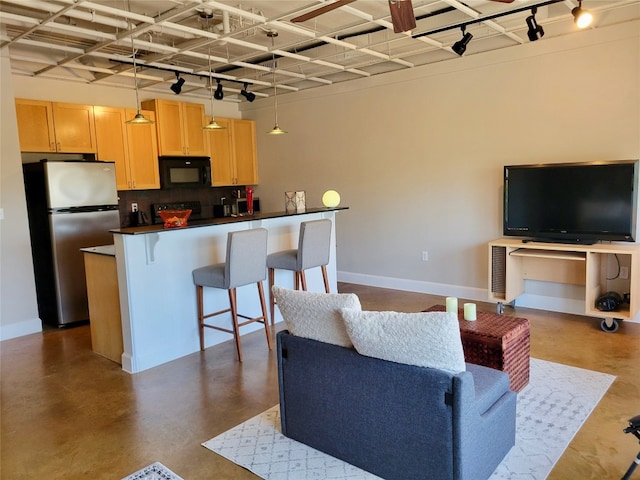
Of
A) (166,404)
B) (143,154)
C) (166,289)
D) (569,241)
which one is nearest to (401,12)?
(166,289)

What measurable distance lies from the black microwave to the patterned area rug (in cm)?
419

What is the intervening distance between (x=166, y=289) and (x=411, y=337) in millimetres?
2479

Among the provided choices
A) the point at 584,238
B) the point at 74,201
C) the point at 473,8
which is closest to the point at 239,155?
the point at 74,201

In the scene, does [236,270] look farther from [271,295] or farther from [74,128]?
[74,128]

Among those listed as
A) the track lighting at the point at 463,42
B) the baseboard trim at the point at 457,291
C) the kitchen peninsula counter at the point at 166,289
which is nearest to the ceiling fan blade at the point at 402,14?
the track lighting at the point at 463,42

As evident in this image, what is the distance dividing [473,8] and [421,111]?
53.8 inches

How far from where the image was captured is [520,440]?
2492 mm

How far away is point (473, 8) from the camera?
4301 millimetres

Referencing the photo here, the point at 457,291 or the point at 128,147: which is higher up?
the point at 128,147

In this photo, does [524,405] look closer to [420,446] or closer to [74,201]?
[420,446]

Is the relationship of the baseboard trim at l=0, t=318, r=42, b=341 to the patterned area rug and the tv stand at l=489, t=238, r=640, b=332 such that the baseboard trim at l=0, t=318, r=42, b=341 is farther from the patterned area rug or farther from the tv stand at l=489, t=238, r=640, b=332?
the tv stand at l=489, t=238, r=640, b=332

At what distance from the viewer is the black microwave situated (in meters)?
6.27

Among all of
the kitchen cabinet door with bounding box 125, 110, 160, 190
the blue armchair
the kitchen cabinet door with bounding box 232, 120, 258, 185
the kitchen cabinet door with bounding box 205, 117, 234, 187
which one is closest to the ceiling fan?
the blue armchair

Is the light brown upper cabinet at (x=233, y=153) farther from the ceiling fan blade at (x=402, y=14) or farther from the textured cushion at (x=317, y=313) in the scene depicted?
the textured cushion at (x=317, y=313)
